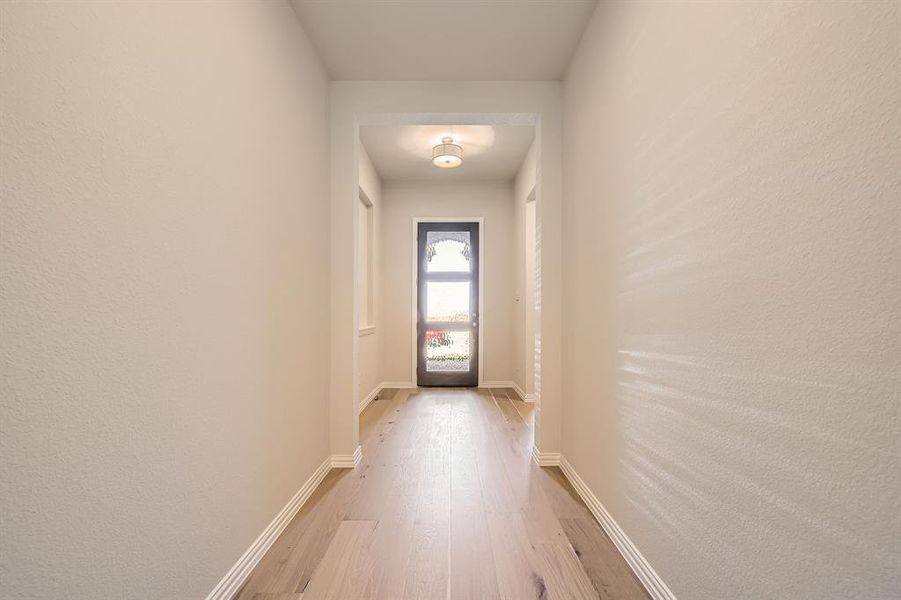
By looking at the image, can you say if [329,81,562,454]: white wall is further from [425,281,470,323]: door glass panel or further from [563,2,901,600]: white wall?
[425,281,470,323]: door glass panel

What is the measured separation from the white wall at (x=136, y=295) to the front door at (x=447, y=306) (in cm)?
382

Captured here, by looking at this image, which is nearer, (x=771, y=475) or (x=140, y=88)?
(x=771, y=475)

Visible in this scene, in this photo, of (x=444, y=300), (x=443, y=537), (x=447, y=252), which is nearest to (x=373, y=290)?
(x=444, y=300)

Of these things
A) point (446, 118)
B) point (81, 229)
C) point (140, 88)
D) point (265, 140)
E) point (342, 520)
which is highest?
point (446, 118)

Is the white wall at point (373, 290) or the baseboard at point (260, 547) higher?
the white wall at point (373, 290)

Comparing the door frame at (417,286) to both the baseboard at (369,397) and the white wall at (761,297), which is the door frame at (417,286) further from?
the white wall at (761,297)

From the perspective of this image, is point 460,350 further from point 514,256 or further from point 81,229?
point 81,229

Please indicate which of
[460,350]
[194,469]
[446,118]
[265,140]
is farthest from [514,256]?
[194,469]

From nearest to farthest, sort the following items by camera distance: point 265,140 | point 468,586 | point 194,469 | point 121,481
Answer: point 121,481
point 194,469
point 468,586
point 265,140

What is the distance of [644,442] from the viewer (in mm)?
1594

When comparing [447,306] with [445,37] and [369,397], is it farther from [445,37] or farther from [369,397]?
[445,37]

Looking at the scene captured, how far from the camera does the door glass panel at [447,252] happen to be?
5.71 metres

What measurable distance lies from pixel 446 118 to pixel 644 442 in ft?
7.27

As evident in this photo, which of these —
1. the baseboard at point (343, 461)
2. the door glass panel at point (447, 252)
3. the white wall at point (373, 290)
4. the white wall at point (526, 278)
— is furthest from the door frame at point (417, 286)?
the baseboard at point (343, 461)
